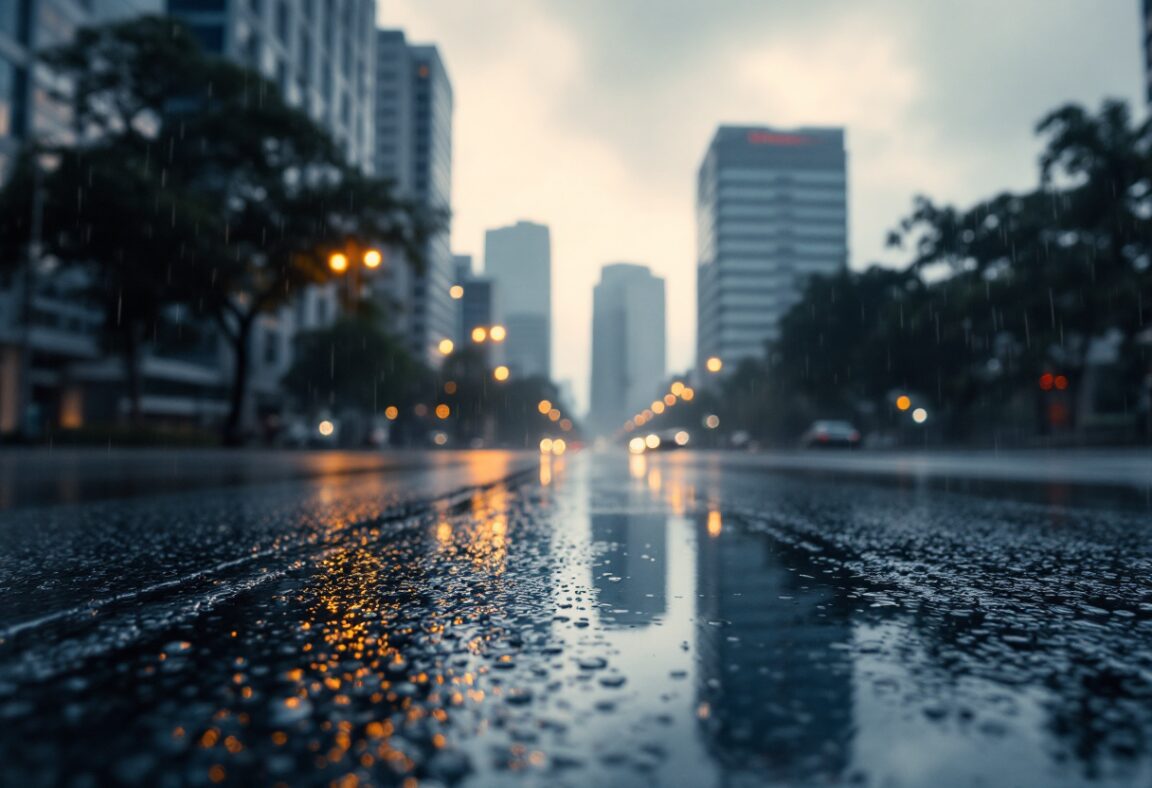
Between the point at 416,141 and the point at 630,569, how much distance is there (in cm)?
14661

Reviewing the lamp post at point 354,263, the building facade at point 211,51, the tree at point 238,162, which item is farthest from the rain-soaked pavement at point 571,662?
the building facade at point 211,51

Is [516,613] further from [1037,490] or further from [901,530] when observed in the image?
[1037,490]

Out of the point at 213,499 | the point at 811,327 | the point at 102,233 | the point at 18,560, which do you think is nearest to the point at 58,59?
the point at 102,233

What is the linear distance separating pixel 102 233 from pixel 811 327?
4810 cm

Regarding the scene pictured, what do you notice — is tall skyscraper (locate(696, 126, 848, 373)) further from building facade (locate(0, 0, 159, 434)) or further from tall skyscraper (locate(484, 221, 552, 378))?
tall skyscraper (locate(484, 221, 552, 378))

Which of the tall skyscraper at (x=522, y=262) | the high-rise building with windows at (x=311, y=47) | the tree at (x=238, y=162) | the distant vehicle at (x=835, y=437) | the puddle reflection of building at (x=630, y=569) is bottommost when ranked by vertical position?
the puddle reflection of building at (x=630, y=569)

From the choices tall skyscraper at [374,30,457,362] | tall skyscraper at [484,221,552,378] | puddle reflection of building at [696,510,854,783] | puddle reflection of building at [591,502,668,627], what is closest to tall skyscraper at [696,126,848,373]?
tall skyscraper at [374,30,457,362]

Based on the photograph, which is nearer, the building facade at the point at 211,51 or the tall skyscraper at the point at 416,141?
the building facade at the point at 211,51

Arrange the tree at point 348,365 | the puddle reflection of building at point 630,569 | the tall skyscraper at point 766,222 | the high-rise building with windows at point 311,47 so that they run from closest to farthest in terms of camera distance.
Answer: the puddle reflection of building at point 630,569 → the high-rise building with windows at point 311,47 → the tree at point 348,365 → the tall skyscraper at point 766,222

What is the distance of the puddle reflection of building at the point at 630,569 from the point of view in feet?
8.45

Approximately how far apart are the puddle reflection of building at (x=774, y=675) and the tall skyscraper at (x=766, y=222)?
161390 millimetres

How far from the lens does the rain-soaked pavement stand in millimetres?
1333

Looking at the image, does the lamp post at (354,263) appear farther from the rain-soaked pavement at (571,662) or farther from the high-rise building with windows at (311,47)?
the rain-soaked pavement at (571,662)

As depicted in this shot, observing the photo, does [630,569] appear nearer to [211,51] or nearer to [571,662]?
[571,662]
